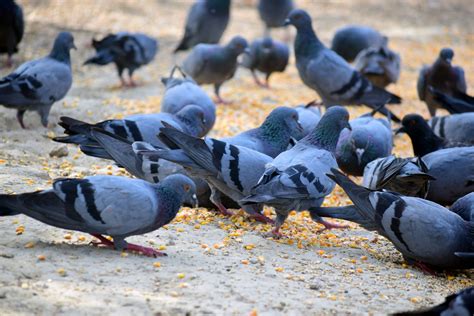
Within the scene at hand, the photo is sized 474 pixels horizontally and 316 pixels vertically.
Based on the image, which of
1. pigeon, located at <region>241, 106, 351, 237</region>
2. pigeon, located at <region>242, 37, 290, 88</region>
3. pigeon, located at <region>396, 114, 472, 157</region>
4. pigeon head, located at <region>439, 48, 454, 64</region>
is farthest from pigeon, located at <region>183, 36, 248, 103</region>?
pigeon, located at <region>241, 106, 351, 237</region>

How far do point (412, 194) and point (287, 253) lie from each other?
6.19 feet

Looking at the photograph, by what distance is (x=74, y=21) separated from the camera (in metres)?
15.6

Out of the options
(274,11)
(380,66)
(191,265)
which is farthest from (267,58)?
(191,265)

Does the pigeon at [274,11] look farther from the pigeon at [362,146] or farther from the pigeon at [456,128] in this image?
the pigeon at [362,146]

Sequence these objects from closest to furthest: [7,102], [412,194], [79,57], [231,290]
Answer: [231,290], [412,194], [7,102], [79,57]

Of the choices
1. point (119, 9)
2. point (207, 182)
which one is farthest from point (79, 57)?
point (207, 182)

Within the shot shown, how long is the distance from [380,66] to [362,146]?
4.02 m

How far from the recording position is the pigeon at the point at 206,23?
13711 millimetres

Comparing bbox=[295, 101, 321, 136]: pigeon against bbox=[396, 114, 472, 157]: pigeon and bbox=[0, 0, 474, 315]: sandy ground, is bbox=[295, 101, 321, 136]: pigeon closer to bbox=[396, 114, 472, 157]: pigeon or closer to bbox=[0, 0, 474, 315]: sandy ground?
bbox=[0, 0, 474, 315]: sandy ground

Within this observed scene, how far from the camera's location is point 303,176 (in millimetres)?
5750

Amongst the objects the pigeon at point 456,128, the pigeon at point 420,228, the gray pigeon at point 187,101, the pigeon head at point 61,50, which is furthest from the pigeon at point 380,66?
the pigeon at point 420,228

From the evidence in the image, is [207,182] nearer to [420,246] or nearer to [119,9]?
[420,246]

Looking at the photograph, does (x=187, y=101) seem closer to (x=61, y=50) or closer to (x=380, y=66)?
(x=61, y=50)

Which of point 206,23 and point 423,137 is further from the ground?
point 206,23
